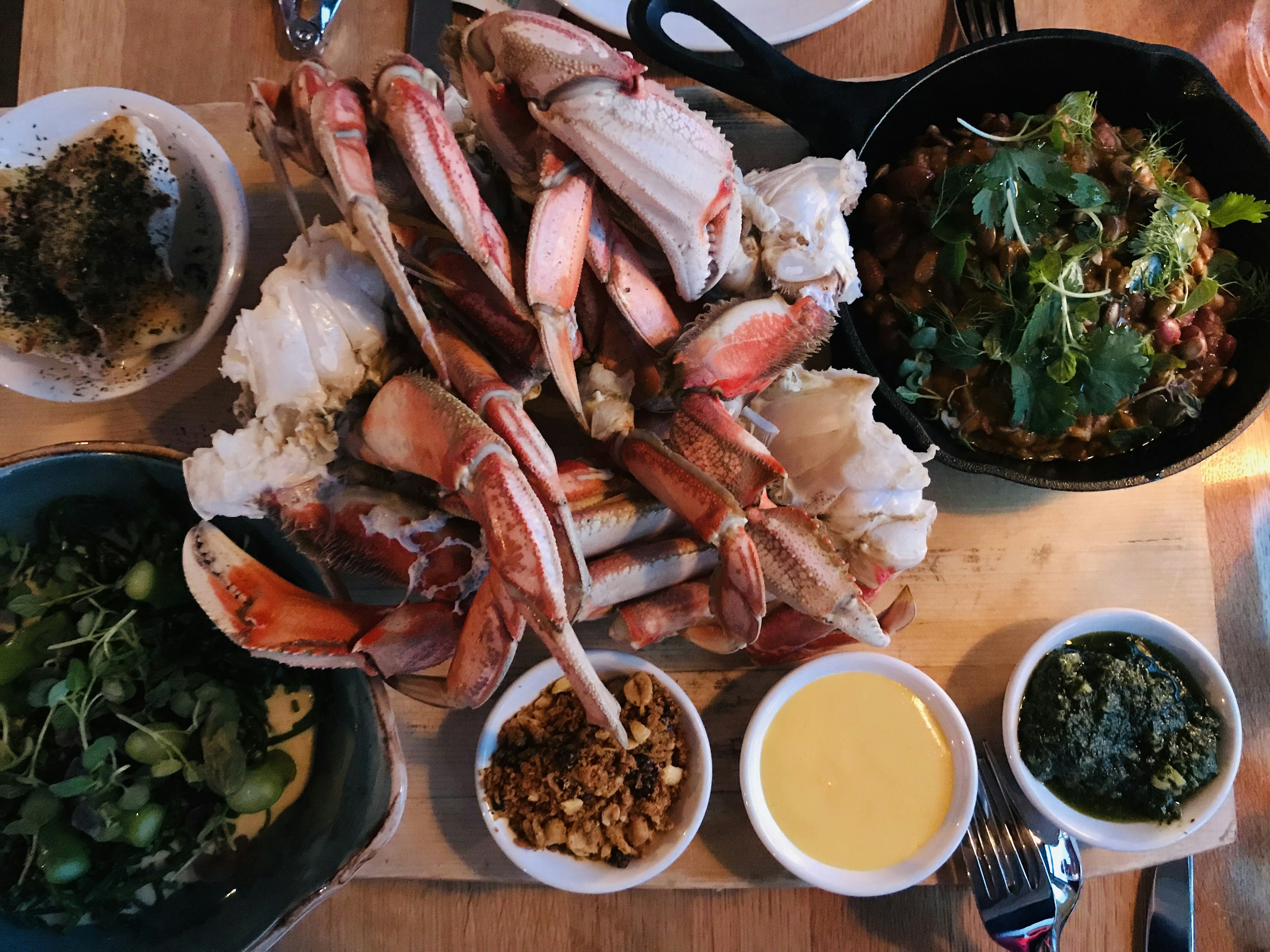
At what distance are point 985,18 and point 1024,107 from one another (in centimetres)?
18

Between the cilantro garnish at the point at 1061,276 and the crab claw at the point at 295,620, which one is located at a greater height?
the cilantro garnish at the point at 1061,276

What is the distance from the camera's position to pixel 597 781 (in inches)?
39.2

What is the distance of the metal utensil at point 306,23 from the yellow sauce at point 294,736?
0.99 meters

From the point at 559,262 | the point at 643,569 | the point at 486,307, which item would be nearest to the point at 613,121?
the point at 559,262

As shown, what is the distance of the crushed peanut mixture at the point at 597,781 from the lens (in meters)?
1.00

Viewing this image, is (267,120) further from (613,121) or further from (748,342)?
(748,342)

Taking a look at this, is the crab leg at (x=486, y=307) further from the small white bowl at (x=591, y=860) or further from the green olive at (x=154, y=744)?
the green olive at (x=154, y=744)

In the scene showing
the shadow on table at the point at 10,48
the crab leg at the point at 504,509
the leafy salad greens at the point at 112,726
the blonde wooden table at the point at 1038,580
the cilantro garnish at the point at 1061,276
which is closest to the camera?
the crab leg at the point at 504,509

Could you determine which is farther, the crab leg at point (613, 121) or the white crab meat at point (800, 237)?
the white crab meat at point (800, 237)

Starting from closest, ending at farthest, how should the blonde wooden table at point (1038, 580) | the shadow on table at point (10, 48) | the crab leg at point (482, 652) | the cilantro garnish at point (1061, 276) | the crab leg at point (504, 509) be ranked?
the crab leg at point (504, 509) → the crab leg at point (482, 652) → the cilantro garnish at point (1061, 276) → the blonde wooden table at point (1038, 580) → the shadow on table at point (10, 48)

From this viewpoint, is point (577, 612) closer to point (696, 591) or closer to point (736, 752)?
point (696, 591)

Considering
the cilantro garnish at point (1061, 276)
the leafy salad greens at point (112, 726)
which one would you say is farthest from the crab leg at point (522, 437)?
the cilantro garnish at point (1061, 276)

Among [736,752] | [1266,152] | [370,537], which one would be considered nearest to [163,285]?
[370,537]

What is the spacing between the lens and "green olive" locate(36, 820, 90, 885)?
0.89 metres
